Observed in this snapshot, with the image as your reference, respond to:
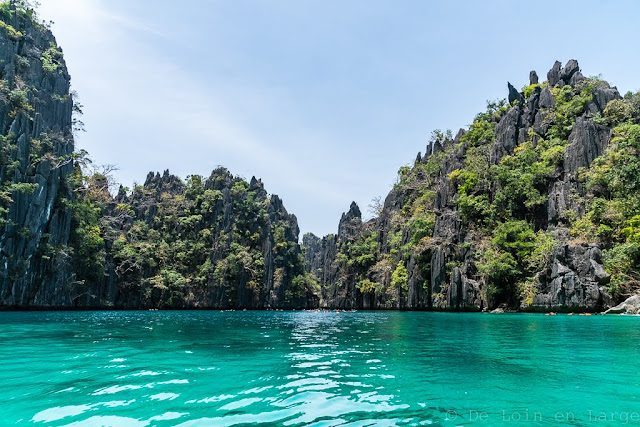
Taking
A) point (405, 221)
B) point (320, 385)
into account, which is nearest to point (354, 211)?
point (405, 221)

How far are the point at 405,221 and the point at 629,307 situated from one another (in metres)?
35.9

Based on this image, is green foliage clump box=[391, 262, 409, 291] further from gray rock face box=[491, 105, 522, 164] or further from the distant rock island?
gray rock face box=[491, 105, 522, 164]

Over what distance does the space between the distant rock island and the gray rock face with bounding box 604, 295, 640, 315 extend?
10.3 inches

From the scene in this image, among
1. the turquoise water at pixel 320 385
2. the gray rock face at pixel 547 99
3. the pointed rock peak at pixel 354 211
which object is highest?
the gray rock face at pixel 547 99

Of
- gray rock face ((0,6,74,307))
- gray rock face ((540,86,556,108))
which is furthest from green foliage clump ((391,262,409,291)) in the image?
gray rock face ((0,6,74,307))

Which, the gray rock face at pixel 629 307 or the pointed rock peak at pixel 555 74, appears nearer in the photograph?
the gray rock face at pixel 629 307

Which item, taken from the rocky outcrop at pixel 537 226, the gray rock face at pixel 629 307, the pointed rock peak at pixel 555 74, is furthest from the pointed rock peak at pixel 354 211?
the gray rock face at pixel 629 307

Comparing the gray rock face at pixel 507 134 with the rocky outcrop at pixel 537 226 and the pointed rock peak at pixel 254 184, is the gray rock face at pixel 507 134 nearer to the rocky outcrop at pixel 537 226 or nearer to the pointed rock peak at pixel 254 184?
the rocky outcrop at pixel 537 226

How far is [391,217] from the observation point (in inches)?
2699

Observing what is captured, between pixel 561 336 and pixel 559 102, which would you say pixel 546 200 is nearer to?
pixel 559 102

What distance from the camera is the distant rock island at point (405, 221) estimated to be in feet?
112

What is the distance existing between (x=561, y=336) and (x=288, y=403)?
12560 millimetres

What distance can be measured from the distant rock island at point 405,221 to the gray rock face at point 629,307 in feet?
0.86

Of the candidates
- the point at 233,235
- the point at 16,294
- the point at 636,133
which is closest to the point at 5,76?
the point at 16,294
